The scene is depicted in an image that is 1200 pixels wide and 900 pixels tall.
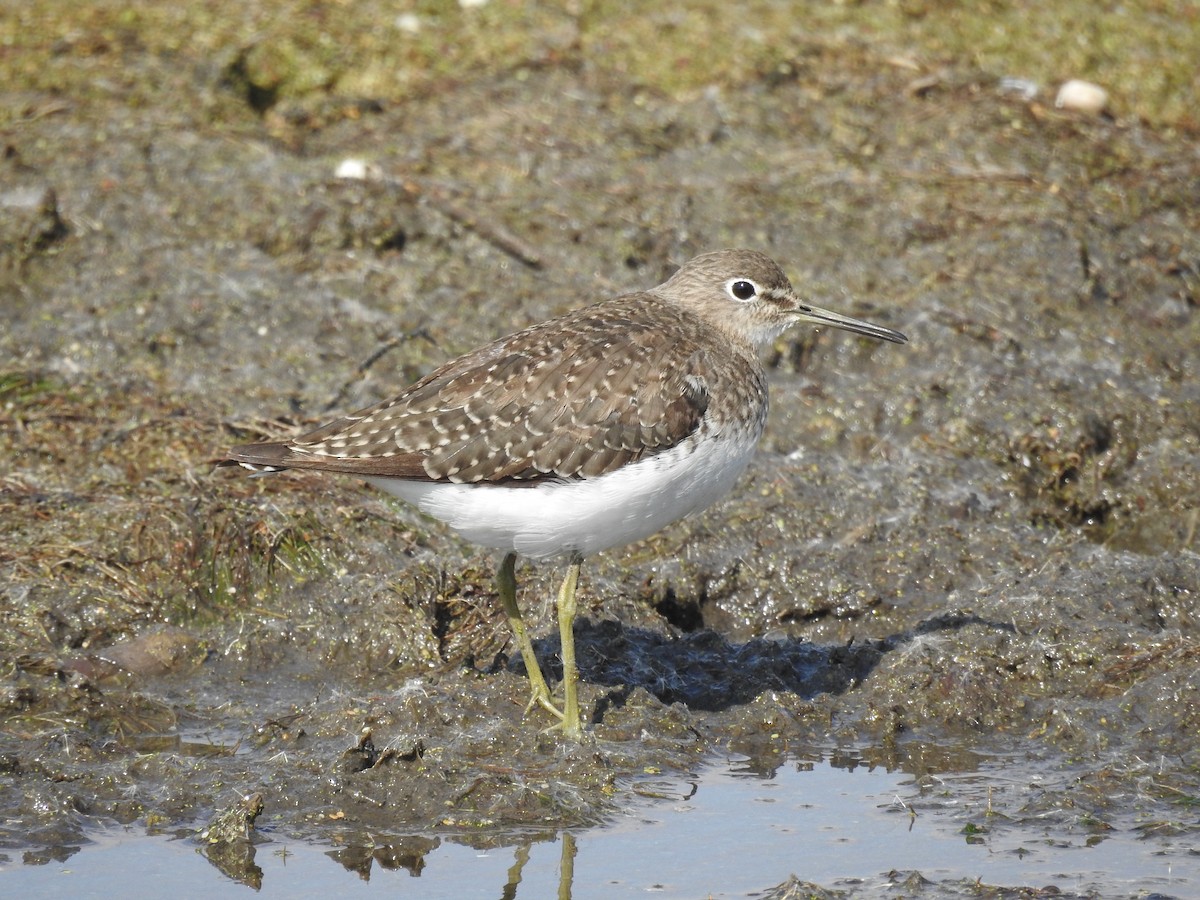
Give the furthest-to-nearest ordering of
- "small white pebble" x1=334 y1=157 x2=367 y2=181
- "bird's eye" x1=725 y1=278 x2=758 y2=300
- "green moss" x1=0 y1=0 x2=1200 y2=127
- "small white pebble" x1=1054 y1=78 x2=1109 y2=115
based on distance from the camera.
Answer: "green moss" x1=0 y1=0 x2=1200 y2=127, "small white pebble" x1=1054 y1=78 x2=1109 y2=115, "small white pebble" x1=334 y1=157 x2=367 y2=181, "bird's eye" x1=725 y1=278 x2=758 y2=300

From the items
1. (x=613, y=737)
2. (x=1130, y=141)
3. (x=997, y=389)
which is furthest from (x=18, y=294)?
(x=1130, y=141)

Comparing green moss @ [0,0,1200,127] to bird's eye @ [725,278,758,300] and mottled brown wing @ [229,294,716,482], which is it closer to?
bird's eye @ [725,278,758,300]

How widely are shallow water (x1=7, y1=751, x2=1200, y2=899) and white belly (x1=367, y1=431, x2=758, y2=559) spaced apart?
1194 mm

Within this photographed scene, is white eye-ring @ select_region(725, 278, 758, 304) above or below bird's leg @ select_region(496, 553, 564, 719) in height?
above

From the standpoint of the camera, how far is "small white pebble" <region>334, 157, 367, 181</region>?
1105 centimetres

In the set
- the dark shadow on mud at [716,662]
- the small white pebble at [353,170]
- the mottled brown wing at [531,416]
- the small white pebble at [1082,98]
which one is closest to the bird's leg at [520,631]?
the dark shadow on mud at [716,662]

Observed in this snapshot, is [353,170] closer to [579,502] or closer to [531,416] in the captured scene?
[531,416]

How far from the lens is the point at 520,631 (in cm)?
748

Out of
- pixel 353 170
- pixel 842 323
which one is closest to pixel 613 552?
pixel 842 323

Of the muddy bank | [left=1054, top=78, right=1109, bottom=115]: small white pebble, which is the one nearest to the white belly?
the muddy bank

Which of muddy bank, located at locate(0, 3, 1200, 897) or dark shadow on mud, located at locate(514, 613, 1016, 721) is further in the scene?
dark shadow on mud, located at locate(514, 613, 1016, 721)

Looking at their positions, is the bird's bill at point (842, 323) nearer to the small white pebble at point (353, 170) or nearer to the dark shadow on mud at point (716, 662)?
the dark shadow on mud at point (716, 662)

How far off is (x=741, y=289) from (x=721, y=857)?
9.85ft

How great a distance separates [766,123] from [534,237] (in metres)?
2.25
